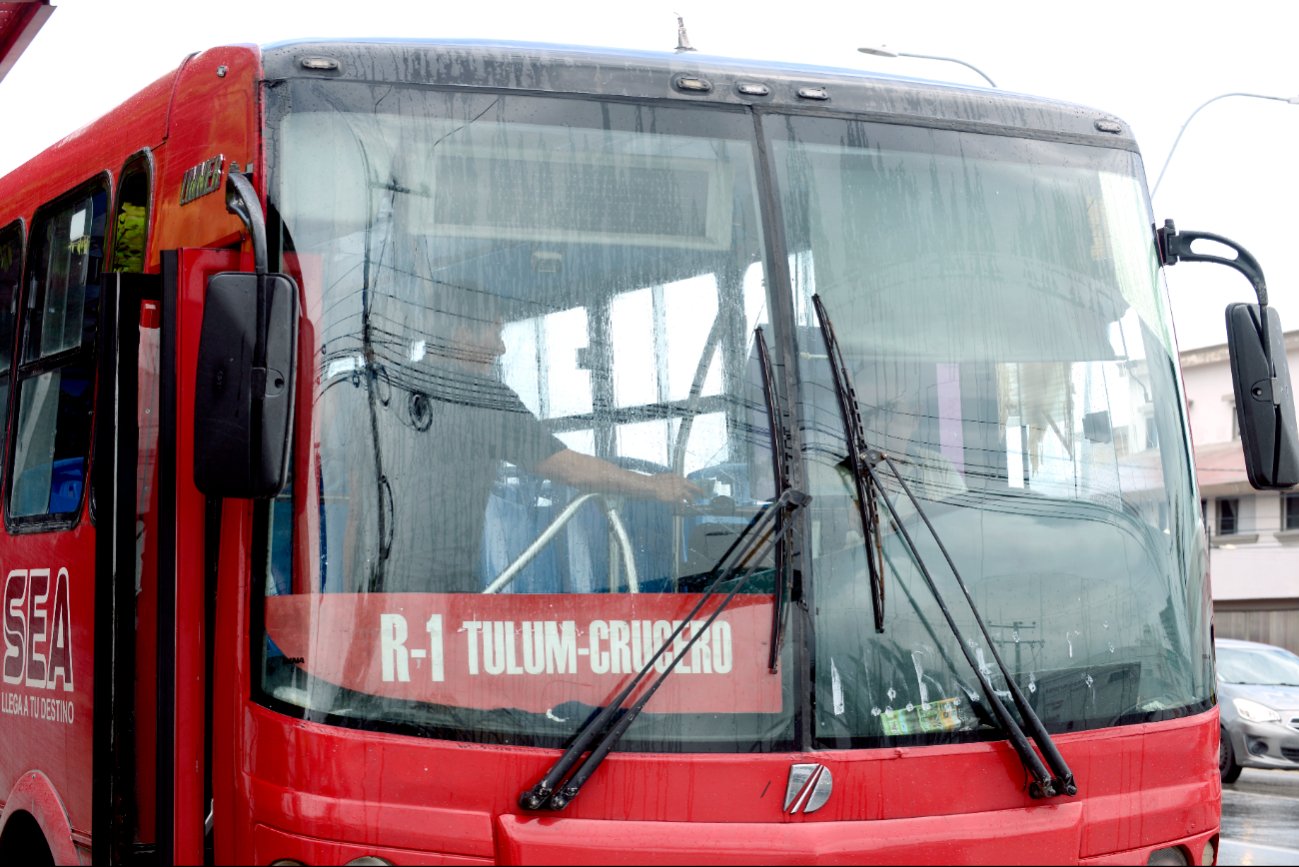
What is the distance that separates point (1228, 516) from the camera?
4831 cm

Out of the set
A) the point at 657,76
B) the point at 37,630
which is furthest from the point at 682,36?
the point at 37,630

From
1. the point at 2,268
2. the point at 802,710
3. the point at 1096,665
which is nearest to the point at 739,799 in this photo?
the point at 802,710

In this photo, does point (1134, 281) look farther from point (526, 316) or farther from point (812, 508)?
point (526, 316)

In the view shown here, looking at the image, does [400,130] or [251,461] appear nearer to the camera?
[251,461]

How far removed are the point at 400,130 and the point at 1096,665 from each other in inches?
90.9

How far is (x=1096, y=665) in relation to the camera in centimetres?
435

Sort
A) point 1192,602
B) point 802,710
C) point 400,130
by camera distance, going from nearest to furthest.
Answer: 1. point 802,710
2. point 400,130
3. point 1192,602

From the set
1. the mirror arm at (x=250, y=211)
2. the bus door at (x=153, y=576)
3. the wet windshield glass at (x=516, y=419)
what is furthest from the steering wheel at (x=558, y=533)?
the mirror arm at (x=250, y=211)

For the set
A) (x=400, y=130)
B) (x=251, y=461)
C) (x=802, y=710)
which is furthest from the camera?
(x=400, y=130)

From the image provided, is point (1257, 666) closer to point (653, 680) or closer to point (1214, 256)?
point (1214, 256)

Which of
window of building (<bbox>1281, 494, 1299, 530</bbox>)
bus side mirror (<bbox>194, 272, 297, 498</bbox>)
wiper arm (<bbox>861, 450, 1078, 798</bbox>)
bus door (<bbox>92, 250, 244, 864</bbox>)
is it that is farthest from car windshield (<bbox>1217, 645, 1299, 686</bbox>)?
window of building (<bbox>1281, 494, 1299, 530</bbox>)

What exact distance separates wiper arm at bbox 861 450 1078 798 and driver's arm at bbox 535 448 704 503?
490 mm

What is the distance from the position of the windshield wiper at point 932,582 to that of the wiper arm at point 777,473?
17 cm

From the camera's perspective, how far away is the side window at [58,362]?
5.26 meters
